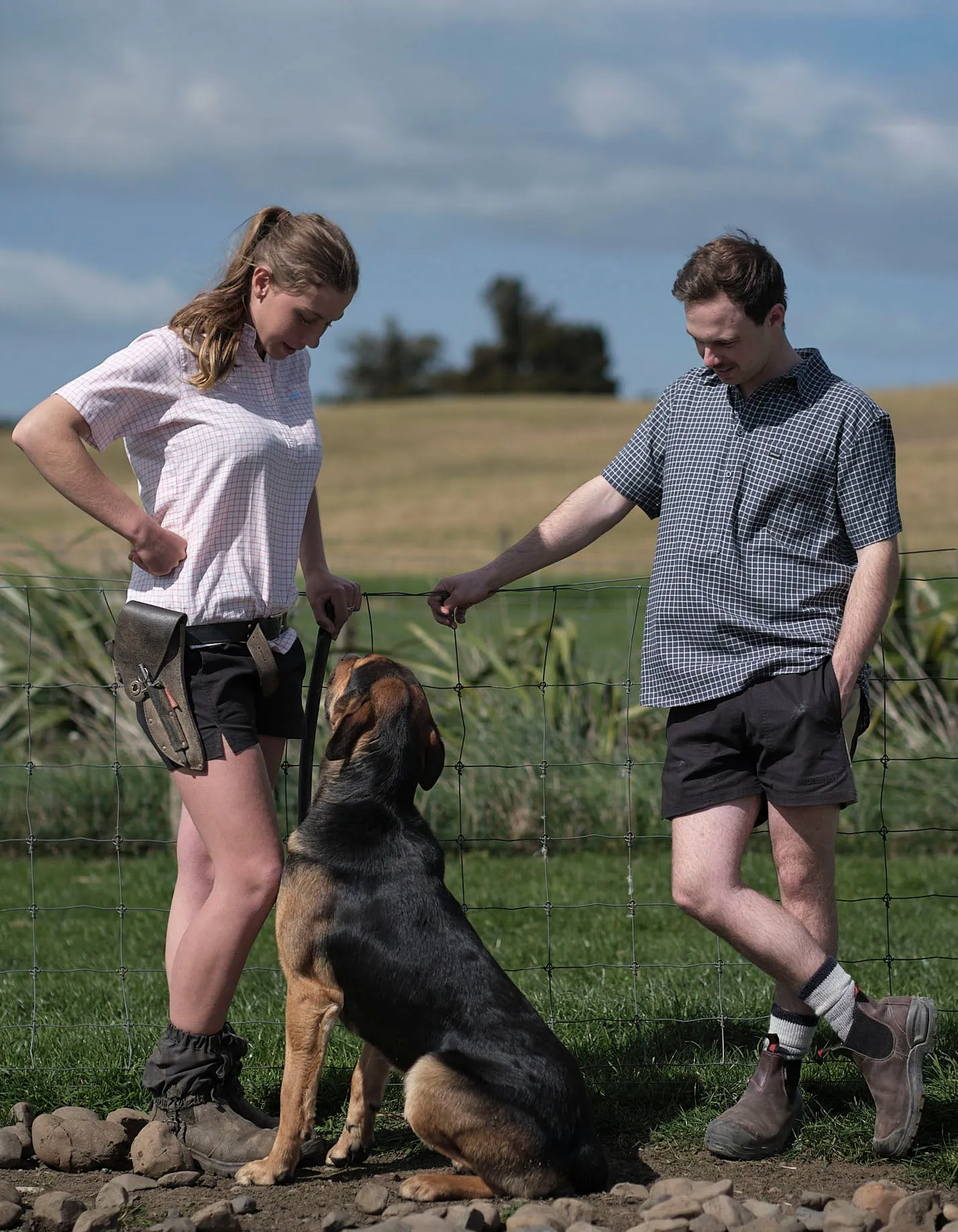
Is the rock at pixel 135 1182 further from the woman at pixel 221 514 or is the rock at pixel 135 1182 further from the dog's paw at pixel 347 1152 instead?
the dog's paw at pixel 347 1152

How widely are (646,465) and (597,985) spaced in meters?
2.45

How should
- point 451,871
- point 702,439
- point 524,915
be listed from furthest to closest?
point 451,871, point 524,915, point 702,439

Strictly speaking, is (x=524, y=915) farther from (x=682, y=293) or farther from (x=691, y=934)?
(x=682, y=293)

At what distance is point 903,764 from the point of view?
8961 millimetres

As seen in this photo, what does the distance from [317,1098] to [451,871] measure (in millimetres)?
3923

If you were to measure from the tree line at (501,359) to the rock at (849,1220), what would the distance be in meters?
107

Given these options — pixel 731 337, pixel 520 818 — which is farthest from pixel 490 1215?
pixel 520 818

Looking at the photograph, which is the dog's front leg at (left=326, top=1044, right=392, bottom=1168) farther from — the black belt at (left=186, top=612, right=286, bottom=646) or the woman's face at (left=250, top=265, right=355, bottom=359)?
the woman's face at (left=250, top=265, right=355, bottom=359)

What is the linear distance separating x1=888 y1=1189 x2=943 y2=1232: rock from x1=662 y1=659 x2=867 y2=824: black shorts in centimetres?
100

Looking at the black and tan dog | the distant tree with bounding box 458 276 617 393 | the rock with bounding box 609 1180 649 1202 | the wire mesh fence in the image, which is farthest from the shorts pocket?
the distant tree with bounding box 458 276 617 393

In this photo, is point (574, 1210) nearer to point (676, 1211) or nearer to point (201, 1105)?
point (676, 1211)

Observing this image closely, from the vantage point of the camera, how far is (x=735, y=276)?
3635 millimetres

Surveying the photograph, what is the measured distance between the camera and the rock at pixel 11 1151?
389cm

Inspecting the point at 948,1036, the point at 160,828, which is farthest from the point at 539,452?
the point at 948,1036
